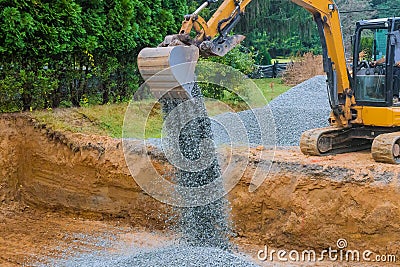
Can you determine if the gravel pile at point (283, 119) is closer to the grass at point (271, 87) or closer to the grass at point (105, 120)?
the grass at point (105, 120)

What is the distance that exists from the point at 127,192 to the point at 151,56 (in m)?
2.92

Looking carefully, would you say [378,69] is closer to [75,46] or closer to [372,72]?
[372,72]

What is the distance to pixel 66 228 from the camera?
7461mm

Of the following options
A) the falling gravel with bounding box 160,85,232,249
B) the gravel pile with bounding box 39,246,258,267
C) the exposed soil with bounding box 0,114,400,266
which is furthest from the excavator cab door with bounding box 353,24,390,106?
the gravel pile with bounding box 39,246,258,267

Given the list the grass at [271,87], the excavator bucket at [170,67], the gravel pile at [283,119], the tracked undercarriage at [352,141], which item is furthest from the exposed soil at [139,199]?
the grass at [271,87]

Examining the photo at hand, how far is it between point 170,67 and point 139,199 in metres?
2.90

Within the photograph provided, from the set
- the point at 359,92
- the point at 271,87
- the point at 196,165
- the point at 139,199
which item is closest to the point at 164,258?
the point at 196,165

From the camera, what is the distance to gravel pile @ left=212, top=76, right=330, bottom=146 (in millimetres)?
7258

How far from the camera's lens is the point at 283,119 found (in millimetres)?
10148

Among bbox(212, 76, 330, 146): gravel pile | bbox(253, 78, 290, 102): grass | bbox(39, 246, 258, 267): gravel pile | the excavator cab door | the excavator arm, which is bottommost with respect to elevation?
bbox(39, 246, 258, 267): gravel pile

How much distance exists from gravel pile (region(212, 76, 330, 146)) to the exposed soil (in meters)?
0.40

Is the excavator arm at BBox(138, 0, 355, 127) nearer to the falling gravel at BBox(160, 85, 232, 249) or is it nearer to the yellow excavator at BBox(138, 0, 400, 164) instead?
the yellow excavator at BBox(138, 0, 400, 164)

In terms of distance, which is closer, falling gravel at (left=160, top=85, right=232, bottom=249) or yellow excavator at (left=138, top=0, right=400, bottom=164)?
falling gravel at (left=160, top=85, right=232, bottom=249)

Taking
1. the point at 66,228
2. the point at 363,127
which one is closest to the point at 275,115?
the point at 363,127
